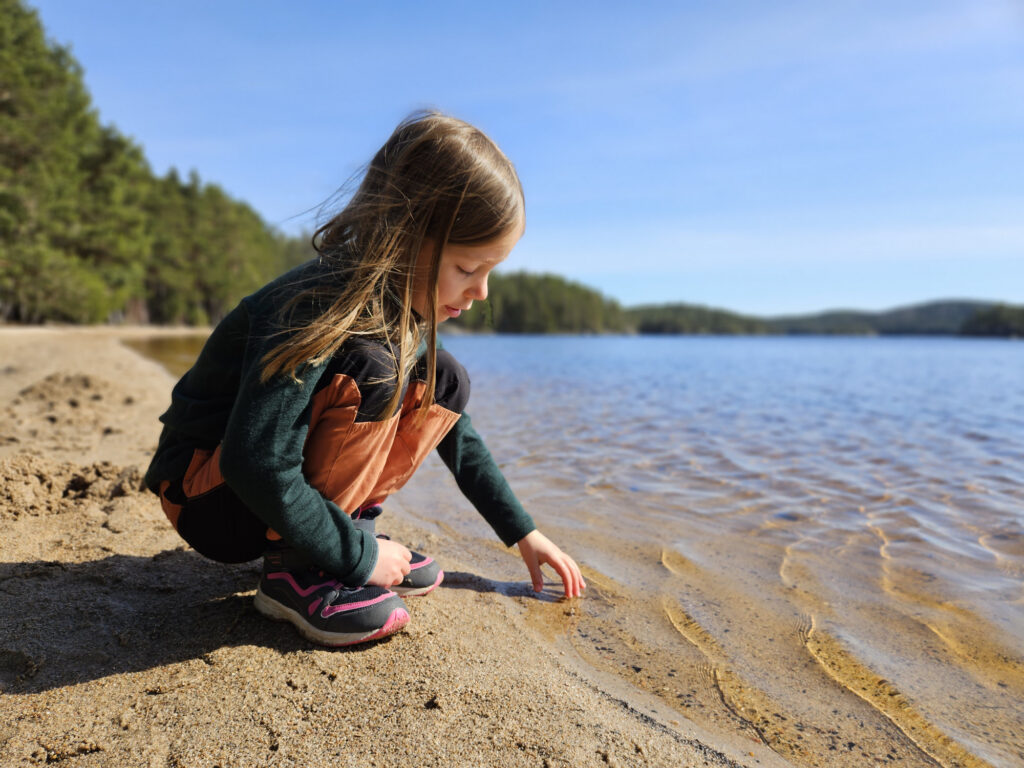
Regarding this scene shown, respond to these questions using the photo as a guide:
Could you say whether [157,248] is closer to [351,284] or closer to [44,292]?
[44,292]

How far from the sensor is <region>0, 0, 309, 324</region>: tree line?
19969mm

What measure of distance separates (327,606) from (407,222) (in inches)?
38.4

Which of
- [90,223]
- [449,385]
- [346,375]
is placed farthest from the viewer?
[90,223]

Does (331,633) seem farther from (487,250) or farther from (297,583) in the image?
(487,250)

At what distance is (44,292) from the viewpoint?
73.9ft

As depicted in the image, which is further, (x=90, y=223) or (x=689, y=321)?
(x=689, y=321)

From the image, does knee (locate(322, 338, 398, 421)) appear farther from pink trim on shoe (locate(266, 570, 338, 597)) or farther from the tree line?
the tree line

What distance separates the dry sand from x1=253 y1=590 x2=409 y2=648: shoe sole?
0.03m

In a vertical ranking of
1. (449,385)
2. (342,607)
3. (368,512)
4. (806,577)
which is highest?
(449,385)

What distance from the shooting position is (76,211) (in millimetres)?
24922

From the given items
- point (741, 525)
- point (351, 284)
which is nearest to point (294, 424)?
point (351, 284)

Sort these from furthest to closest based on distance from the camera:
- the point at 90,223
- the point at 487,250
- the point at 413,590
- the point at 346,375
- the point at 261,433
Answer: the point at 90,223
the point at 413,590
the point at 487,250
the point at 346,375
the point at 261,433

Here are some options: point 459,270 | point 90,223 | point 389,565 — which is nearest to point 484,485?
point 389,565

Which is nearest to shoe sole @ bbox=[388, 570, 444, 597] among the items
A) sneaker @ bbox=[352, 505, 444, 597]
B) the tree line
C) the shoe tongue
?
sneaker @ bbox=[352, 505, 444, 597]
